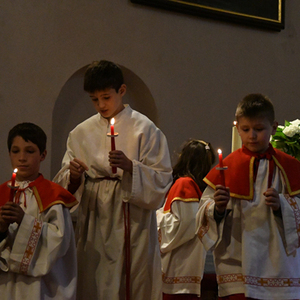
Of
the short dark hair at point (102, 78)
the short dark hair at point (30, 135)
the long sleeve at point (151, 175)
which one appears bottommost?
the long sleeve at point (151, 175)

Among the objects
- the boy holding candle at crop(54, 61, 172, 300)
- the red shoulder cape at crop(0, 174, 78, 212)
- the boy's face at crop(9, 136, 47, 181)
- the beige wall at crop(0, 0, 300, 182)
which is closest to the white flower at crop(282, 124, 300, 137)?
the boy holding candle at crop(54, 61, 172, 300)

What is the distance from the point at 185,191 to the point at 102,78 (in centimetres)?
143

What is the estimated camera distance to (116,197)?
303cm

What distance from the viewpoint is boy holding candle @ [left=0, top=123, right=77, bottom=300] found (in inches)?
102

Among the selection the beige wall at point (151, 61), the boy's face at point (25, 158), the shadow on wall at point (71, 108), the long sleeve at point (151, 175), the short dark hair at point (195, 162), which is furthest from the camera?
the shadow on wall at point (71, 108)

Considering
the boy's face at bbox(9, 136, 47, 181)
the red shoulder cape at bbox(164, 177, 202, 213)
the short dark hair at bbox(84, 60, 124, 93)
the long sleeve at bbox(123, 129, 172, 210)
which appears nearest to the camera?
the boy's face at bbox(9, 136, 47, 181)

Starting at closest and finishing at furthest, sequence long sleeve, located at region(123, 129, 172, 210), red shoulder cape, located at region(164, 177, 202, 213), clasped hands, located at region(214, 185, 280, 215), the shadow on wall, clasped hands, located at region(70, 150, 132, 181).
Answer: clasped hands, located at region(214, 185, 280, 215), clasped hands, located at region(70, 150, 132, 181), long sleeve, located at region(123, 129, 172, 210), red shoulder cape, located at region(164, 177, 202, 213), the shadow on wall

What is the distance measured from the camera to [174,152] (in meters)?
5.96

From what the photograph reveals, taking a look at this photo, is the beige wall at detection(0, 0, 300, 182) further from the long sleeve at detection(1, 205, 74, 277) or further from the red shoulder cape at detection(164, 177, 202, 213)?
the long sleeve at detection(1, 205, 74, 277)

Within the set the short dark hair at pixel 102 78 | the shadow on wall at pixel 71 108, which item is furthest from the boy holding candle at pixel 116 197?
the shadow on wall at pixel 71 108

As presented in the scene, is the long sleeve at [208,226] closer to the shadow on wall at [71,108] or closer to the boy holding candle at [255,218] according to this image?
the boy holding candle at [255,218]

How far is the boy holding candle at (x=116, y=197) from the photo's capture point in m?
2.95

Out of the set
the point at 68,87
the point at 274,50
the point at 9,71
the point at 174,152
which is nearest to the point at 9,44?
the point at 9,71

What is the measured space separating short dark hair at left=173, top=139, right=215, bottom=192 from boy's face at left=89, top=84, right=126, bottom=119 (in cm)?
125
